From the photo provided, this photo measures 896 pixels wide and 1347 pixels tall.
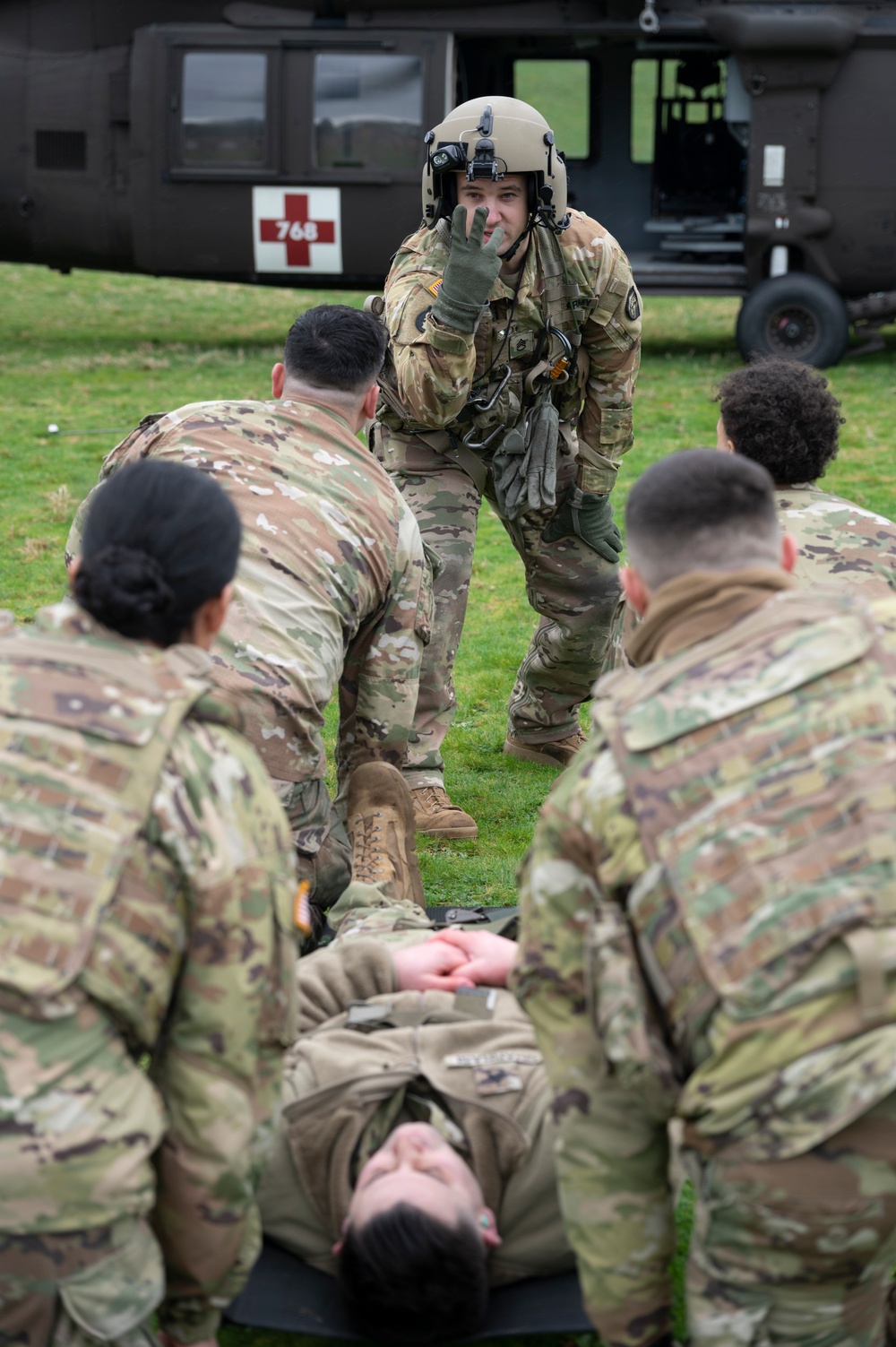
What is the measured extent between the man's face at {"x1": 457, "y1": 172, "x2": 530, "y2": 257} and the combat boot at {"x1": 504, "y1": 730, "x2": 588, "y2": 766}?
1.79 m

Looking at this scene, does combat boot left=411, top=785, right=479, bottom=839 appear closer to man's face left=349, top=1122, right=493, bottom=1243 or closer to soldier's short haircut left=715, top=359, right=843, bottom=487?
soldier's short haircut left=715, top=359, right=843, bottom=487

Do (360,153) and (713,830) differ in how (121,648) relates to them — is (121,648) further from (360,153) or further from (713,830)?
(360,153)

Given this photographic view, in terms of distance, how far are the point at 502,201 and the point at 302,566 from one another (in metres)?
1.73

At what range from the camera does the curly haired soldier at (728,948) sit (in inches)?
84.7

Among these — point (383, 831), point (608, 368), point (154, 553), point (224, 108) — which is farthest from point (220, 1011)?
point (224, 108)

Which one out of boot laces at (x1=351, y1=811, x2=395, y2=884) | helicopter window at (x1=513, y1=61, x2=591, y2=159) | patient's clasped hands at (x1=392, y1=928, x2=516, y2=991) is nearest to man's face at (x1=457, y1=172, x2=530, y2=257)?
boot laces at (x1=351, y1=811, x2=395, y2=884)

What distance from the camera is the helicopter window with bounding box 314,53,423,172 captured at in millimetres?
11242

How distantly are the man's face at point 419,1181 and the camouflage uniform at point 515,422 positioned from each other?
98.2 inches

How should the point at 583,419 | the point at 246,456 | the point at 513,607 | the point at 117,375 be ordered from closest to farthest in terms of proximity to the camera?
the point at 246,456 → the point at 583,419 → the point at 513,607 → the point at 117,375

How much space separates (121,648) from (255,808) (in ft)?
1.03

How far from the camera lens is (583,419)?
5363 mm

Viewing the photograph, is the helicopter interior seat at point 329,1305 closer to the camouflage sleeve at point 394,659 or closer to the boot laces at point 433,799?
the camouflage sleeve at point 394,659

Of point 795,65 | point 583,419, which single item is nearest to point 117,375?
point 795,65

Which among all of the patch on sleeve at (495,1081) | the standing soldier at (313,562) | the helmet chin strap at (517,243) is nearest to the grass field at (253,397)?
the patch on sleeve at (495,1081)
